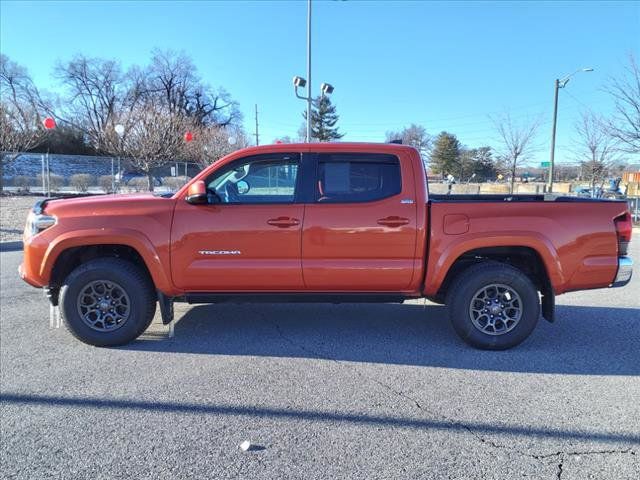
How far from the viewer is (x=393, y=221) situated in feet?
14.0

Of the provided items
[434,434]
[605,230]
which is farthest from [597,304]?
[434,434]

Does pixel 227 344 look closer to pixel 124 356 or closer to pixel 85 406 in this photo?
pixel 124 356

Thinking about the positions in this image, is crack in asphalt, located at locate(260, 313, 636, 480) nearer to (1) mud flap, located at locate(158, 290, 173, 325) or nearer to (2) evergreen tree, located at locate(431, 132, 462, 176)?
(1) mud flap, located at locate(158, 290, 173, 325)

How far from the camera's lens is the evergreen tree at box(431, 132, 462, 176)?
55.6 metres

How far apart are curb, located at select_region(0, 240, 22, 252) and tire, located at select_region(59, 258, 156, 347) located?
7.72m

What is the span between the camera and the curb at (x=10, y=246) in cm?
1063

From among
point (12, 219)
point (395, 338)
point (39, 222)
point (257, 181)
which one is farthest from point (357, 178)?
point (12, 219)

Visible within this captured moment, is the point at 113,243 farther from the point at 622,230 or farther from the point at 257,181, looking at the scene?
the point at 622,230

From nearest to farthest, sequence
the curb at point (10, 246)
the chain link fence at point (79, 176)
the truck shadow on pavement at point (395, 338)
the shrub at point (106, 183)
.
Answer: the truck shadow on pavement at point (395, 338) < the curb at point (10, 246) < the chain link fence at point (79, 176) < the shrub at point (106, 183)

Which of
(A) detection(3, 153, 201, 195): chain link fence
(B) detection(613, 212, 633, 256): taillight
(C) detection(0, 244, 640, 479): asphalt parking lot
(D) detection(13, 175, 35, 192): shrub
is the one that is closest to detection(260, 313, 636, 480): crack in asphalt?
(C) detection(0, 244, 640, 479): asphalt parking lot

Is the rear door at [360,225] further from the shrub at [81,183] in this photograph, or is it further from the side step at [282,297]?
the shrub at [81,183]

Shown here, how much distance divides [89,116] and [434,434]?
70181mm

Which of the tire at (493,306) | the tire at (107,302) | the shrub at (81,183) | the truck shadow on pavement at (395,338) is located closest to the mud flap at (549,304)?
the tire at (493,306)

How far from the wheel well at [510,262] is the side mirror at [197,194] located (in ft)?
8.02
